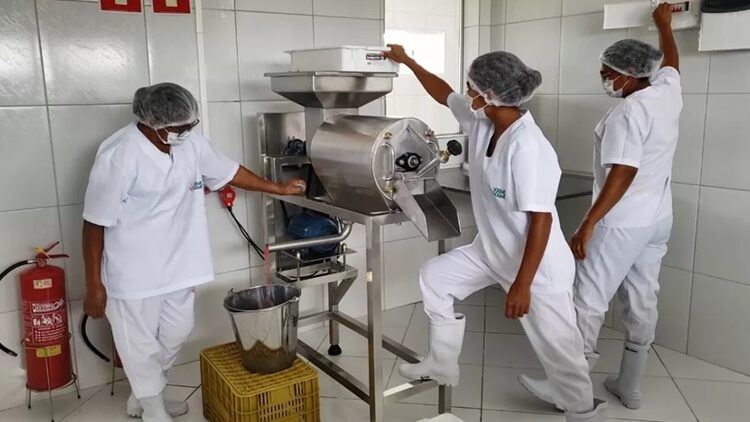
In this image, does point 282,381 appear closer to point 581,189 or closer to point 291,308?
point 291,308

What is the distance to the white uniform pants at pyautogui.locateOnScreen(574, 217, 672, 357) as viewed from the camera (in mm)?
A: 2186

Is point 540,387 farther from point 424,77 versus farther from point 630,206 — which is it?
point 424,77

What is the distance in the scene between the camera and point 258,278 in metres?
2.84

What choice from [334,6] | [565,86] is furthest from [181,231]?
[565,86]

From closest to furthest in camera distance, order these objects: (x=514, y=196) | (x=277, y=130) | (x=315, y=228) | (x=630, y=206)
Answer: (x=514, y=196) < (x=630, y=206) < (x=315, y=228) < (x=277, y=130)

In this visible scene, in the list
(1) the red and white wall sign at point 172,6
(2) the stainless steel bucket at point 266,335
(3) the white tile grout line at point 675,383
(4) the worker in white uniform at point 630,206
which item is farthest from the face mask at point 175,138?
(3) the white tile grout line at point 675,383

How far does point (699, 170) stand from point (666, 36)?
1.93 feet

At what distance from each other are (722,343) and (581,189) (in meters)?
0.86

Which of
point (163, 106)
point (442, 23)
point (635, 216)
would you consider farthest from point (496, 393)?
point (442, 23)

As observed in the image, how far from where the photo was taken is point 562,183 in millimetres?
2936

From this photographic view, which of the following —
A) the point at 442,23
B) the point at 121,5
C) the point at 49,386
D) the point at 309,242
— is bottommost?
the point at 49,386

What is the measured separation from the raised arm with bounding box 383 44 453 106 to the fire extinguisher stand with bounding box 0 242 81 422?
4.68 ft

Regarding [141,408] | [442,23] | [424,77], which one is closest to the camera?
[141,408]

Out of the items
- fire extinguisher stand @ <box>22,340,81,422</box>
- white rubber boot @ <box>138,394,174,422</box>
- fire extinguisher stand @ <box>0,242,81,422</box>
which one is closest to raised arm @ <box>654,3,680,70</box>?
white rubber boot @ <box>138,394,174,422</box>
